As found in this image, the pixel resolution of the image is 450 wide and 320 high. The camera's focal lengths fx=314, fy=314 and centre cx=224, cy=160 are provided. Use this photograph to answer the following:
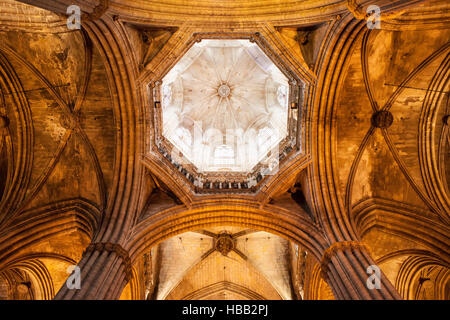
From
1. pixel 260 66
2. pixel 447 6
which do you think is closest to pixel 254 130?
pixel 260 66

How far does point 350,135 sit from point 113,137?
889 cm

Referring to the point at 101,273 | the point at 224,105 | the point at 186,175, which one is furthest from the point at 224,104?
the point at 101,273

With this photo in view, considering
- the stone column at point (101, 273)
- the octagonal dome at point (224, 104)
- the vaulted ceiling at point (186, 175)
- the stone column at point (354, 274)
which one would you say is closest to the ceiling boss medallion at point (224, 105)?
the octagonal dome at point (224, 104)

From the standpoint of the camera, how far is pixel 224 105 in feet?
71.7

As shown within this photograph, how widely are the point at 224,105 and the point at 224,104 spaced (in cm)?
8

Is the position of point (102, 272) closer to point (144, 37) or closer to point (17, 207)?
point (17, 207)

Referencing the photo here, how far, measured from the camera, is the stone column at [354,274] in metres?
7.51

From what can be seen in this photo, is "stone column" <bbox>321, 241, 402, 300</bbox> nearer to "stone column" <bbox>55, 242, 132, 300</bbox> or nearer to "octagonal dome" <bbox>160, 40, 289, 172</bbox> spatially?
"stone column" <bbox>55, 242, 132, 300</bbox>

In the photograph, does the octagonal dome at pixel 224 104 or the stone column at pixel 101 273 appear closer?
the stone column at pixel 101 273

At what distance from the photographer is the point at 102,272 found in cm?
815

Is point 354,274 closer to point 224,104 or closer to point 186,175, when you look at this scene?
point 186,175

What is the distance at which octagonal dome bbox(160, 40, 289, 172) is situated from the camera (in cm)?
1762

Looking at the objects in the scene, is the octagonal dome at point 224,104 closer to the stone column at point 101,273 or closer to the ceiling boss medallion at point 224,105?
the ceiling boss medallion at point 224,105

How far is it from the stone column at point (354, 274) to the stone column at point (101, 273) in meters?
5.81
